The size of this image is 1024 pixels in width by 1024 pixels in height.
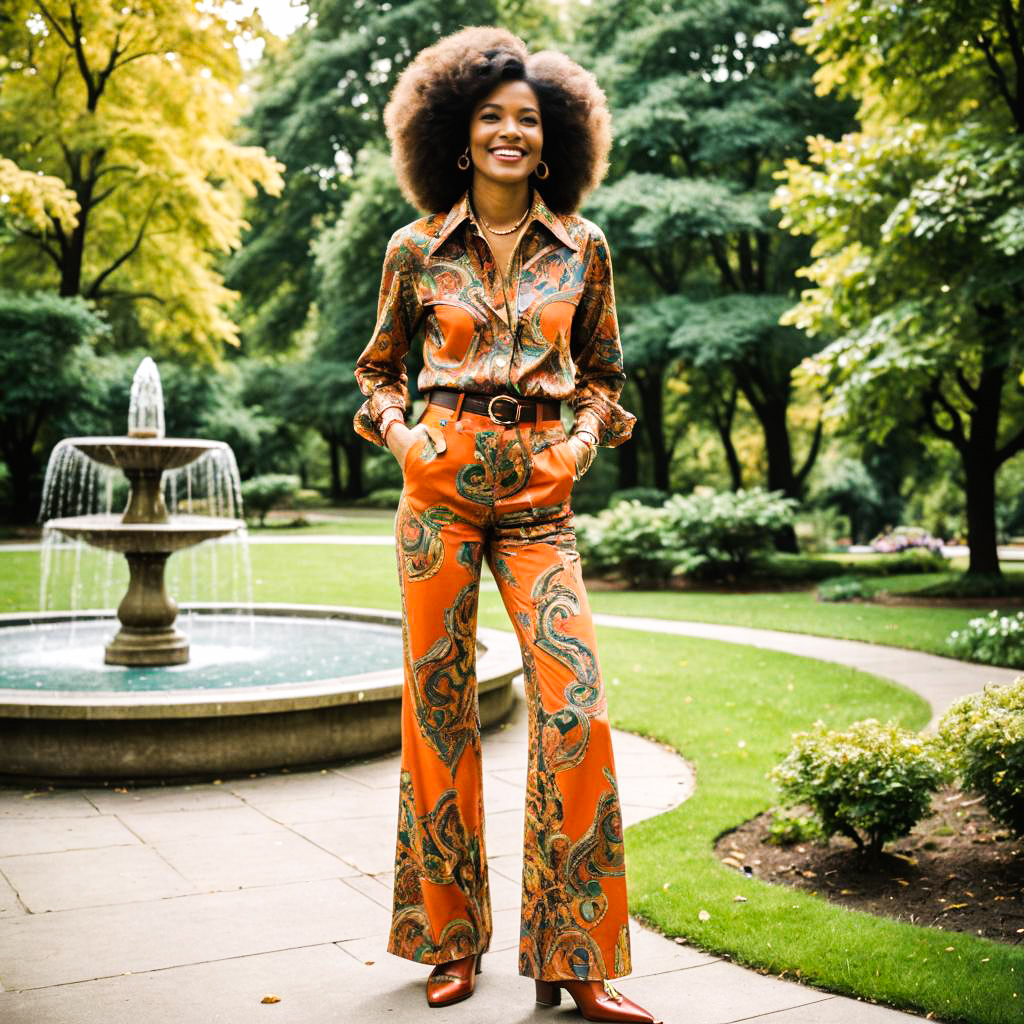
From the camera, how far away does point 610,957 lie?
9.24ft

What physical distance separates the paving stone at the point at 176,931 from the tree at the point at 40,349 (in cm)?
1991

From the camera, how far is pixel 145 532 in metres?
7.49

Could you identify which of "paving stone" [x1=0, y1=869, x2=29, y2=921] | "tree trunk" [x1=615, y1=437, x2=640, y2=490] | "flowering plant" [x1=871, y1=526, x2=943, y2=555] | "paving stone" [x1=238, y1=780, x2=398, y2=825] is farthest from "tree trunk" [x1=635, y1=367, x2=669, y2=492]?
"paving stone" [x1=0, y1=869, x2=29, y2=921]

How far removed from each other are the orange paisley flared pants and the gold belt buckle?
0.05 feet

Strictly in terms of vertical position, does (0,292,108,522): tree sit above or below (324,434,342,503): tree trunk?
above

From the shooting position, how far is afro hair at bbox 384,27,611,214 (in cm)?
316

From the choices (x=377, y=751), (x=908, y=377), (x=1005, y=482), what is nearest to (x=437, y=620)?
(x=377, y=751)

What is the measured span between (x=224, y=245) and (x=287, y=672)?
17.4m

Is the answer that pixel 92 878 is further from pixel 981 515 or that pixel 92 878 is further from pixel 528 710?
pixel 981 515

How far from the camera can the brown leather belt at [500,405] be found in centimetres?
295

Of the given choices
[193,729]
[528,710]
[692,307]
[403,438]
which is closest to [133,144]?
[692,307]

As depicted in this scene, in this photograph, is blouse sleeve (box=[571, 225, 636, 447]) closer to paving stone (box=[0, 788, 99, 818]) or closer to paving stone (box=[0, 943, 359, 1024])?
paving stone (box=[0, 943, 359, 1024])

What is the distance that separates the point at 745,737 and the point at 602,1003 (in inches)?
165

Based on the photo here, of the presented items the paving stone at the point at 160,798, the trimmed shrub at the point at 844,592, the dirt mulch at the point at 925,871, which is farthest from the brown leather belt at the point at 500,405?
the trimmed shrub at the point at 844,592
